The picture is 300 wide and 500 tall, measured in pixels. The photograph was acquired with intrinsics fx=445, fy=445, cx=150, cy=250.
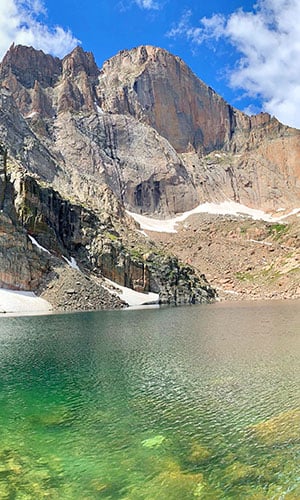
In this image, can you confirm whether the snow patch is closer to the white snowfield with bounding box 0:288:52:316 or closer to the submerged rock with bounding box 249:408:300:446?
the white snowfield with bounding box 0:288:52:316

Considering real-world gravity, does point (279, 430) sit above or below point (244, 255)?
below

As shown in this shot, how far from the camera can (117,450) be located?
13828 mm

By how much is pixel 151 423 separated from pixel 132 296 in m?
75.2

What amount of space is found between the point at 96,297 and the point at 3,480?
2515 inches

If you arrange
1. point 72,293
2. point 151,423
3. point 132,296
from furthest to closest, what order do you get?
1. point 132,296
2. point 72,293
3. point 151,423

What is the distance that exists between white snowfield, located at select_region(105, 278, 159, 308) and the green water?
2184 inches

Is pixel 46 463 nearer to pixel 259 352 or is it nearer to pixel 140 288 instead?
pixel 259 352

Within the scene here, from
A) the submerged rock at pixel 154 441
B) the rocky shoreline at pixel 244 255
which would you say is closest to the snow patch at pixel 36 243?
the rocky shoreline at pixel 244 255

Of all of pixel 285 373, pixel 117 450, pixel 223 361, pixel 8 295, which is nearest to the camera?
pixel 117 450

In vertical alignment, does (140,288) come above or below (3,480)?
above

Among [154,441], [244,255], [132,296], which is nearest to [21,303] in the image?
[132,296]

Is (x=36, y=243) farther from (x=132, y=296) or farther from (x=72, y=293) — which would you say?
(x=132, y=296)

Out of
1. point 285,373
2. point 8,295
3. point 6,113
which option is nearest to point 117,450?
point 285,373

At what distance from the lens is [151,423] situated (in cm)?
1619
